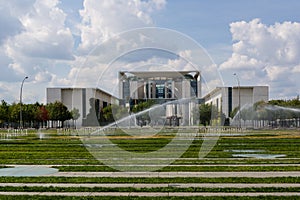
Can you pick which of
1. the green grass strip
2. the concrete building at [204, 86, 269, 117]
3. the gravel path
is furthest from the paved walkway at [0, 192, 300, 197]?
the concrete building at [204, 86, 269, 117]

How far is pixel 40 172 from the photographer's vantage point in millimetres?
17781

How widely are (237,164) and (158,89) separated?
11084 centimetres

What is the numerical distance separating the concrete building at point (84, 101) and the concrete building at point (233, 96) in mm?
33650

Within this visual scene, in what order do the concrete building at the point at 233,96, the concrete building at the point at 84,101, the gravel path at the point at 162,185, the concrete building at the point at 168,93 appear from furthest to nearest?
the concrete building at the point at 233,96 → the concrete building at the point at 84,101 → the concrete building at the point at 168,93 → the gravel path at the point at 162,185

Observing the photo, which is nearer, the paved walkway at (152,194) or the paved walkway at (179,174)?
the paved walkway at (152,194)

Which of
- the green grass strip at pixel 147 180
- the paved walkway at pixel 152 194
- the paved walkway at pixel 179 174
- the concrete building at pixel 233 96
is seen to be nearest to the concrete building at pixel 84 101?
the concrete building at pixel 233 96

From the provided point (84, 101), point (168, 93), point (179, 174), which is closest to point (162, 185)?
point (179, 174)

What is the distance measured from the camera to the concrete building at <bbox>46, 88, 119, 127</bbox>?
118188mm

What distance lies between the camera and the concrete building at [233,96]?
143625mm

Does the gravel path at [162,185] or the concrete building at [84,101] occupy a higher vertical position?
the concrete building at [84,101]

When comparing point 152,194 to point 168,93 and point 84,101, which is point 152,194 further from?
point 84,101

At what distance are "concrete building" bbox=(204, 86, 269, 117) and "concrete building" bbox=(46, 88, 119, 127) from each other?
33.6 meters

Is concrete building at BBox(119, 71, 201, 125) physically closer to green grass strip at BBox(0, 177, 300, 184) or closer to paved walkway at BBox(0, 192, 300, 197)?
green grass strip at BBox(0, 177, 300, 184)

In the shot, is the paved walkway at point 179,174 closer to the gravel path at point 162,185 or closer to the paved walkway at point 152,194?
the gravel path at point 162,185
